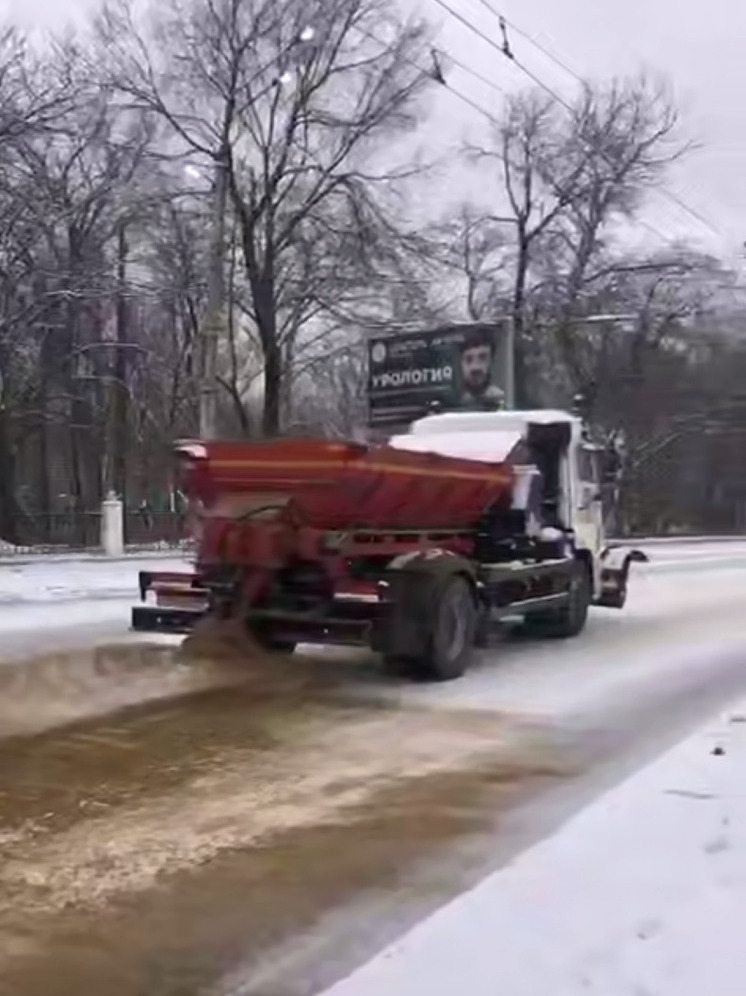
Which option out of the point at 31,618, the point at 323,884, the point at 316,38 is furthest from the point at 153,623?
the point at 316,38

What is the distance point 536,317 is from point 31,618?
36.8 meters

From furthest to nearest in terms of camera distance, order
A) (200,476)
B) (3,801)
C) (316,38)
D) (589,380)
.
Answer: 1. (589,380)
2. (316,38)
3. (200,476)
4. (3,801)

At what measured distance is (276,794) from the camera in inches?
308

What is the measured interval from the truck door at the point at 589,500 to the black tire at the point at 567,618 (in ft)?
1.51

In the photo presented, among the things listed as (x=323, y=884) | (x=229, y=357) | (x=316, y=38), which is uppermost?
(x=316, y=38)

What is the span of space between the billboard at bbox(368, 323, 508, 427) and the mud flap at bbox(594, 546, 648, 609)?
16.7 m

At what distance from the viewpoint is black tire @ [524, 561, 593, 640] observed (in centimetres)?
1588

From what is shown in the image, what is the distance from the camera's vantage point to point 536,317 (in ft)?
169

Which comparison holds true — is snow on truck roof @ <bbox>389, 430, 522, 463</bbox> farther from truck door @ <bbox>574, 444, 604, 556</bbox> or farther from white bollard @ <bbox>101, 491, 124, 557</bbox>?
white bollard @ <bbox>101, 491, 124, 557</bbox>

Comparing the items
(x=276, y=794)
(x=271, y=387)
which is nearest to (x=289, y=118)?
(x=271, y=387)

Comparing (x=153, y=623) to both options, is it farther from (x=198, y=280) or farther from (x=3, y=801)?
(x=198, y=280)

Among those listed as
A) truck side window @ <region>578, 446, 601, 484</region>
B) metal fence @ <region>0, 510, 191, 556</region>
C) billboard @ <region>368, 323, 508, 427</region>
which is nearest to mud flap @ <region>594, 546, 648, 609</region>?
truck side window @ <region>578, 446, 601, 484</region>

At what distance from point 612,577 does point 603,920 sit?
41.8 ft

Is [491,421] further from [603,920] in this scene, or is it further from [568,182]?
[568,182]
